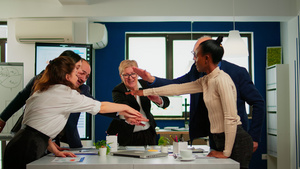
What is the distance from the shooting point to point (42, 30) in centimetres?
487

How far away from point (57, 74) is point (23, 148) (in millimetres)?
533

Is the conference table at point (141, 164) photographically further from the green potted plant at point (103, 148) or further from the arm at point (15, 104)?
the arm at point (15, 104)

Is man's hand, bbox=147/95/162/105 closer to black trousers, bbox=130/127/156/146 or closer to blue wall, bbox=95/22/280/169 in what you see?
black trousers, bbox=130/127/156/146

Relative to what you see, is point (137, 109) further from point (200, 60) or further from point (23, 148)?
point (23, 148)

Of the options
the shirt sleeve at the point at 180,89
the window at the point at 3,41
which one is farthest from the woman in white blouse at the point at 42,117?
the window at the point at 3,41

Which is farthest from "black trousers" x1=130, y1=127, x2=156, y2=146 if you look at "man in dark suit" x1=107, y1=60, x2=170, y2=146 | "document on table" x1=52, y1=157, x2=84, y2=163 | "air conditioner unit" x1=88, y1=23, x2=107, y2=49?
"air conditioner unit" x1=88, y1=23, x2=107, y2=49

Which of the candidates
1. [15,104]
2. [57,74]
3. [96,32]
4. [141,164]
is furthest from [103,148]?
[96,32]

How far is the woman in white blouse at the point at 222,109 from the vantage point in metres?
2.07

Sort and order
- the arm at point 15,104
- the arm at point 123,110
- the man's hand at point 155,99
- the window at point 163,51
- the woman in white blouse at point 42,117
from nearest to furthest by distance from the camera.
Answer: the woman in white blouse at point 42,117
the arm at point 123,110
the man's hand at point 155,99
the arm at point 15,104
the window at point 163,51

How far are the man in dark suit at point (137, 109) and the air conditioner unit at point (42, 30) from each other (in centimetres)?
196

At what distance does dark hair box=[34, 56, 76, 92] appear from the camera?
7.42 ft

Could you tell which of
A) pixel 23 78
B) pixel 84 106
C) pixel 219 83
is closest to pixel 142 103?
pixel 84 106

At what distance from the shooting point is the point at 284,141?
564 cm

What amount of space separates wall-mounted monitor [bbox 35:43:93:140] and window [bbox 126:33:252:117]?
6.68 feet
